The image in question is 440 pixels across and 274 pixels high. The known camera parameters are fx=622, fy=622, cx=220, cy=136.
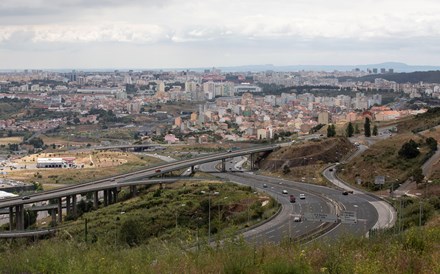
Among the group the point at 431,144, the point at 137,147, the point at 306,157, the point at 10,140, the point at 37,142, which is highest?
the point at 431,144

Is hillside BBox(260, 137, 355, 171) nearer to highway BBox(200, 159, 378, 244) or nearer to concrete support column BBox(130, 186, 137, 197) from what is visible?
highway BBox(200, 159, 378, 244)

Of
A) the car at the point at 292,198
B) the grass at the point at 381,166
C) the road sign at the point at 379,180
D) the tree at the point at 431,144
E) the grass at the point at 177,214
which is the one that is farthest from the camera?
the tree at the point at 431,144

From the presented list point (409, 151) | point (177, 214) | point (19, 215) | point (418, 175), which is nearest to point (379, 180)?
point (418, 175)

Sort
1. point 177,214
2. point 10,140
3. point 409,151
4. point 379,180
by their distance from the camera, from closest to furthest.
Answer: point 177,214
point 379,180
point 409,151
point 10,140

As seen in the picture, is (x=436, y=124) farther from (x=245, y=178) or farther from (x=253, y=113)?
(x=253, y=113)

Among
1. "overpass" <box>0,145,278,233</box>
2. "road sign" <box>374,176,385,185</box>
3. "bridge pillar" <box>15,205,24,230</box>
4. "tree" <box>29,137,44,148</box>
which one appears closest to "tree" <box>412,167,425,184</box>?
"road sign" <box>374,176,385,185</box>

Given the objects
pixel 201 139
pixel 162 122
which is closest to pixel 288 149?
pixel 201 139

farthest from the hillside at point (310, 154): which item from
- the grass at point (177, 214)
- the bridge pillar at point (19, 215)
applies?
the bridge pillar at point (19, 215)

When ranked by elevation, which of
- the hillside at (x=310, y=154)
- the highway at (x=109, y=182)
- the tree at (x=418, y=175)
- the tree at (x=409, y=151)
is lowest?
the highway at (x=109, y=182)

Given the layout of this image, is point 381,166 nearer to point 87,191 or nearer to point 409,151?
point 409,151

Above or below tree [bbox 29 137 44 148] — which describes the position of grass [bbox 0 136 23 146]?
below

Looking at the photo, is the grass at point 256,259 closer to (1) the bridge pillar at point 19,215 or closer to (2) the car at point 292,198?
Result: (2) the car at point 292,198

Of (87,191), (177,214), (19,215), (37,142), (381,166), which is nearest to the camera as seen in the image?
(177,214)
